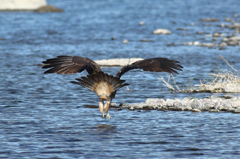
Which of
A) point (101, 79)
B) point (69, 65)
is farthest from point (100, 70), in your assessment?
point (69, 65)

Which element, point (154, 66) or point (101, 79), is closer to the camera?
point (101, 79)

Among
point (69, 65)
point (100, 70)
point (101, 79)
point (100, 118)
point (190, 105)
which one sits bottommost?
point (100, 118)

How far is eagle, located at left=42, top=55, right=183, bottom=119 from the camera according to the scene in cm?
1121

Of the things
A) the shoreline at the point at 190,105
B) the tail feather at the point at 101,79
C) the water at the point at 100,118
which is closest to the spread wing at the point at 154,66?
the tail feather at the point at 101,79

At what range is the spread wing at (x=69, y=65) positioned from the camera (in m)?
11.7

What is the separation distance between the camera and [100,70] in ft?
37.2

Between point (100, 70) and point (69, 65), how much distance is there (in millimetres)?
998

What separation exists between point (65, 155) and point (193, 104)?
17.5 ft

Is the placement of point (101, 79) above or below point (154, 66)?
below

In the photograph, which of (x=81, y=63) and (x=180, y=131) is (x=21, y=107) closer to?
(x=81, y=63)

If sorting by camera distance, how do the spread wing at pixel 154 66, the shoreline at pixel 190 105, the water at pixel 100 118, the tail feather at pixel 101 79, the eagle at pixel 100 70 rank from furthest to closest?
the shoreline at pixel 190 105 → the spread wing at pixel 154 66 → the eagle at pixel 100 70 → the tail feather at pixel 101 79 → the water at pixel 100 118

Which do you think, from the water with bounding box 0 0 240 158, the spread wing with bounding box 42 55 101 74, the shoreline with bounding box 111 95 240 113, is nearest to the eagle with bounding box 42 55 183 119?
the spread wing with bounding box 42 55 101 74

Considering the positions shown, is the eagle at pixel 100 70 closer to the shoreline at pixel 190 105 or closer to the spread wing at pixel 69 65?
the spread wing at pixel 69 65

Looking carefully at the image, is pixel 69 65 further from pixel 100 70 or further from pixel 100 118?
pixel 100 118
